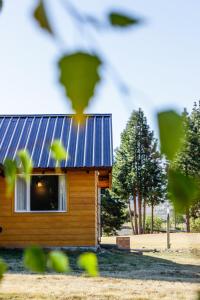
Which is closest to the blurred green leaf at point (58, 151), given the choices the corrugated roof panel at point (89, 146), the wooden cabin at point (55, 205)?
the corrugated roof panel at point (89, 146)

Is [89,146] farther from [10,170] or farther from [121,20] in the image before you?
[121,20]

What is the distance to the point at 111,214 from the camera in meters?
36.3

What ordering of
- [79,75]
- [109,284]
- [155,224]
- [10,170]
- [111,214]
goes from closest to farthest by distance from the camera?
[79,75]
[10,170]
[109,284]
[111,214]
[155,224]

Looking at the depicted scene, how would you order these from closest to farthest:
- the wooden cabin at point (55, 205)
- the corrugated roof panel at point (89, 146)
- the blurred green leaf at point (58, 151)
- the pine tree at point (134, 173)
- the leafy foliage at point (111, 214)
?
the blurred green leaf at point (58, 151) → the corrugated roof panel at point (89, 146) → the wooden cabin at point (55, 205) → the leafy foliage at point (111, 214) → the pine tree at point (134, 173)

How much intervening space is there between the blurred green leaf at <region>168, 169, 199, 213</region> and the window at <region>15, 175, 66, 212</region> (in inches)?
477

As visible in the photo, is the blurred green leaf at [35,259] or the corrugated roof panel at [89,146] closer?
the blurred green leaf at [35,259]

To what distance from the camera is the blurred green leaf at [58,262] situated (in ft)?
1.96

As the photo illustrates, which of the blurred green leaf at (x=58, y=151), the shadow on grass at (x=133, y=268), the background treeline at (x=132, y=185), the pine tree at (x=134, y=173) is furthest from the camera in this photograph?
the pine tree at (x=134, y=173)

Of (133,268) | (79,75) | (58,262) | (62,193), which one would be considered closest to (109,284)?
(133,268)

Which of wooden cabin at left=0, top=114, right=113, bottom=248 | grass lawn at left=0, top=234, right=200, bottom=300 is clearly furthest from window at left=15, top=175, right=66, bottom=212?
grass lawn at left=0, top=234, right=200, bottom=300

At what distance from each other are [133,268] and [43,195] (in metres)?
3.47

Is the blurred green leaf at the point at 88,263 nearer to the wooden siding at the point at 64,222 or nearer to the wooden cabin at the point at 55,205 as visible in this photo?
the wooden cabin at the point at 55,205

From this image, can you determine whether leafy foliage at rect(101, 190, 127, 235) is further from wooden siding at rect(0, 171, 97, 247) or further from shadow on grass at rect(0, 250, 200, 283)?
shadow on grass at rect(0, 250, 200, 283)

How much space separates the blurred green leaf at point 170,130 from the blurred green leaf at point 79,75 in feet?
0.26
